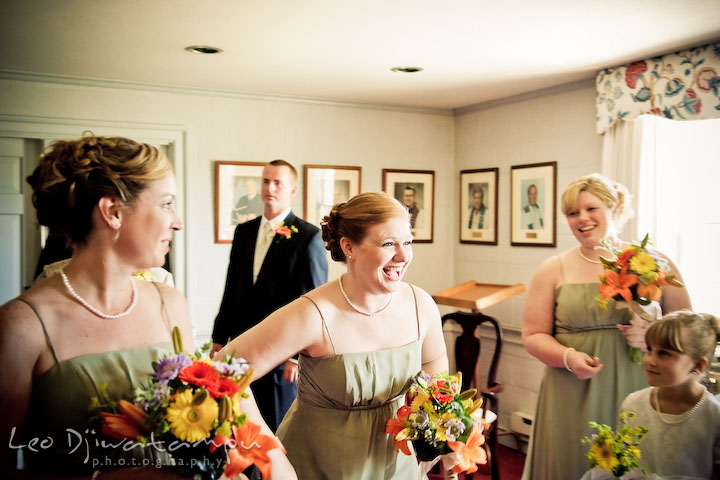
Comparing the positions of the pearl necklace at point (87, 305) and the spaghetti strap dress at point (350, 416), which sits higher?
the pearl necklace at point (87, 305)

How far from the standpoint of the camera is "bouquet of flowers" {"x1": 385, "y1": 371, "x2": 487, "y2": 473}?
186 centimetres

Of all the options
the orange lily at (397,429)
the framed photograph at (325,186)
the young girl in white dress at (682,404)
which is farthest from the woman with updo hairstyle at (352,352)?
the framed photograph at (325,186)

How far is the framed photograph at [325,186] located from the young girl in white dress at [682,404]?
358 centimetres

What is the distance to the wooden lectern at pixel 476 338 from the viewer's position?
4.44 metres

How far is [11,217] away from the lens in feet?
15.6

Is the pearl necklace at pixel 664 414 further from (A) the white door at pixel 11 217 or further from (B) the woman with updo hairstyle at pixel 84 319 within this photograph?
(A) the white door at pixel 11 217

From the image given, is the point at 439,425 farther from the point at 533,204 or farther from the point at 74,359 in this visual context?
the point at 533,204

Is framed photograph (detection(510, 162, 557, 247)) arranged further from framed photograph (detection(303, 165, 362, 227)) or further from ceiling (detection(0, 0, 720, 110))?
framed photograph (detection(303, 165, 362, 227))

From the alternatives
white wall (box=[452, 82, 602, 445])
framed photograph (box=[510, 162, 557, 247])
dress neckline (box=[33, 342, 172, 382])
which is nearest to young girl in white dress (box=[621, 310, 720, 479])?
dress neckline (box=[33, 342, 172, 382])

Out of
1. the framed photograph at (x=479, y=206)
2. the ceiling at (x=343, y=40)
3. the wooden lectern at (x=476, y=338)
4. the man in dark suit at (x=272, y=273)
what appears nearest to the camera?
the ceiling at (x=343, y=40)

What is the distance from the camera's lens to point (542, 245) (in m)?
5.24

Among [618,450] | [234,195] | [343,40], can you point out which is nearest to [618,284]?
[618,450]

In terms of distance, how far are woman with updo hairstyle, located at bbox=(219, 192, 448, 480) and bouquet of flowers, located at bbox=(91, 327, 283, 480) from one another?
1.82 ft

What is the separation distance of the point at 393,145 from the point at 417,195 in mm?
532
